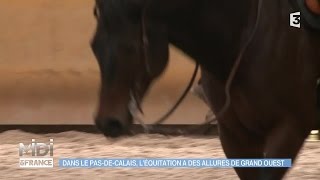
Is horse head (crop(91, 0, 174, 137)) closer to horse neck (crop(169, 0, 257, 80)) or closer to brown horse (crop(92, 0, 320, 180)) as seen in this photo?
brown horse (crop(92, 0, 320, 180))

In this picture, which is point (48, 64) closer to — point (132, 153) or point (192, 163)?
point (132, 153)

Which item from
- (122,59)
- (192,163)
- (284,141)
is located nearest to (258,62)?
(284,141)

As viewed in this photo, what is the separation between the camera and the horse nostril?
2516mm

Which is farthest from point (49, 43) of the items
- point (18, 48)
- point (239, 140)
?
point (239, 140)

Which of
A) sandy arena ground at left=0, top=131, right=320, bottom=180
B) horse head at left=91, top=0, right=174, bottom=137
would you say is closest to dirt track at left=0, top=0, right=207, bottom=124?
sandy arena ground at left=0, top=131, right=320, bottom=180

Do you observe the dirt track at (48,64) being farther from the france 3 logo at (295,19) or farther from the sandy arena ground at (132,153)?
the france 3 logo at (295,19)

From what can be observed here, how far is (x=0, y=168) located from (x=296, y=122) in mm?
2867

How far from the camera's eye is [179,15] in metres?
2.71

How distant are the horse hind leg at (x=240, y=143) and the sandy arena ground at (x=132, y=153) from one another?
5.27 ft

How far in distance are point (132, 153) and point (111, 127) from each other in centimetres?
325

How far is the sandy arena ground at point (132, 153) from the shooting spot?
5.01m

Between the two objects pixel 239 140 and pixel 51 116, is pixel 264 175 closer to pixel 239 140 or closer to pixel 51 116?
pixel 239 140

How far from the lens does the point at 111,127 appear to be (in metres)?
2.52

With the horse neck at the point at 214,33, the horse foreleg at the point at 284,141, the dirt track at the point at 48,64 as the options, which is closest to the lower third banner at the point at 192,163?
the horse foreleg at the point at 284,141
